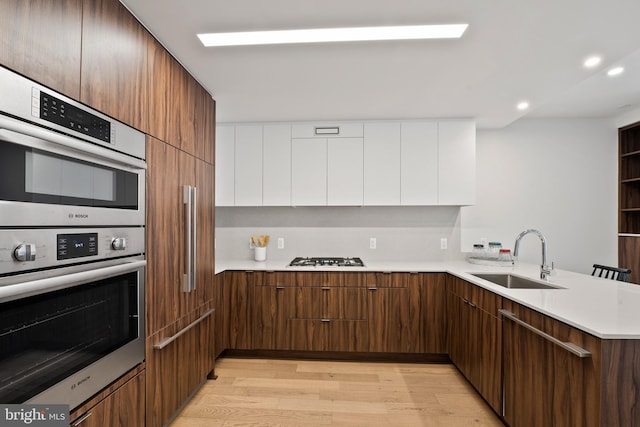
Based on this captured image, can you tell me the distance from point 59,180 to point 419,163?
2978 millimetres

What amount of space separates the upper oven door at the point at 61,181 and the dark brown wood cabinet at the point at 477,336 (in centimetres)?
227

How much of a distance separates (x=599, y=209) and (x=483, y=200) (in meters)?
1.34

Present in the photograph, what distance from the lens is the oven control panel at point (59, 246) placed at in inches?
41.1

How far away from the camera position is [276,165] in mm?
3463

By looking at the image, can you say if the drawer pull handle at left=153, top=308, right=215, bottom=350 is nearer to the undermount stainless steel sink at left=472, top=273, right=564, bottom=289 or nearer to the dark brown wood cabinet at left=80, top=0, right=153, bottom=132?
the dark brown wood cabinet at left=80, top=0, right=153, bottom=132

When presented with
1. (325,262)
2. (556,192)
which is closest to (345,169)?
(325,262)

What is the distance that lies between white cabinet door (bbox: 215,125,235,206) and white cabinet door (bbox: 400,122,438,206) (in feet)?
5.92

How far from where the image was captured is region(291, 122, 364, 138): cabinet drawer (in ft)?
11.2

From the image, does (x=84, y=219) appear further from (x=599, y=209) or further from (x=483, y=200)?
(x=599, y=209)

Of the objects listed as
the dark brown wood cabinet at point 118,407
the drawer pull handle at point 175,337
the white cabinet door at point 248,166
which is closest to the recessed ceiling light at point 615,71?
the white cabinet door at point 248,166

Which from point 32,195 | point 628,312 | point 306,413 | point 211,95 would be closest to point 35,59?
point 32,195

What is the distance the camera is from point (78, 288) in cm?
135

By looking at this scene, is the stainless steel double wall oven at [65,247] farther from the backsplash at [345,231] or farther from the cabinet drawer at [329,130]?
the backsplash at [345,231]

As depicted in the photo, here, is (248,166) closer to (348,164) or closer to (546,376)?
(348,164)
